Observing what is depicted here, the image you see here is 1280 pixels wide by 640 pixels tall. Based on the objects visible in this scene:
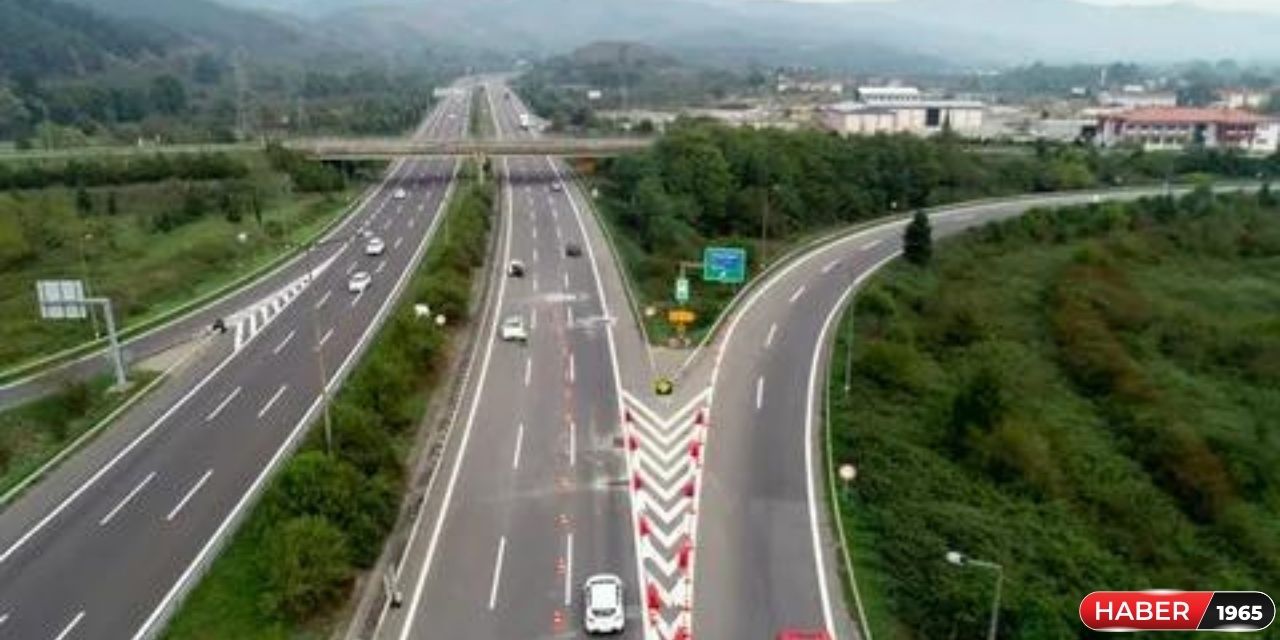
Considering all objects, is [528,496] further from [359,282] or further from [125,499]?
[359,282]

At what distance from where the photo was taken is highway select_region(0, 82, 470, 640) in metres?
35.6

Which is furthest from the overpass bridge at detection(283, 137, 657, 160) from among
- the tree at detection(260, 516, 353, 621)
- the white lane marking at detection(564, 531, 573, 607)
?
the tree at detection(260, 516, 353, 621)

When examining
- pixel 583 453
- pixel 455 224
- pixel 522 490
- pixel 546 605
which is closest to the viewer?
pixel 546 605

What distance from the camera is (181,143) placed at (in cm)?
14900

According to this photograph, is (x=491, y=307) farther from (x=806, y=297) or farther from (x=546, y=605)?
(x=546, y=605)

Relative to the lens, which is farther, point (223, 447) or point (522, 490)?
point (223, 447)

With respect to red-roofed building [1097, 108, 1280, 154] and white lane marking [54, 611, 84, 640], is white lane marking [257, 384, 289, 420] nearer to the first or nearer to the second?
white lane marking [54, 611, 84, 640]

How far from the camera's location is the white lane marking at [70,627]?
3350 centimetres

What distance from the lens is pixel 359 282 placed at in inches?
3007

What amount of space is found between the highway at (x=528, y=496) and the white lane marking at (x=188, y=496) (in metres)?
10.1

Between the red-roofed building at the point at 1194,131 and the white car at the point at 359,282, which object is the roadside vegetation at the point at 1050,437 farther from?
the red-roofed building at the point at 1194,131

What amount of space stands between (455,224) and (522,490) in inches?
1947

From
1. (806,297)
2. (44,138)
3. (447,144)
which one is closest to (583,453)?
(806,297)

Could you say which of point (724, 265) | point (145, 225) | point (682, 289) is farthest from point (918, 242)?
point (145, 225)
